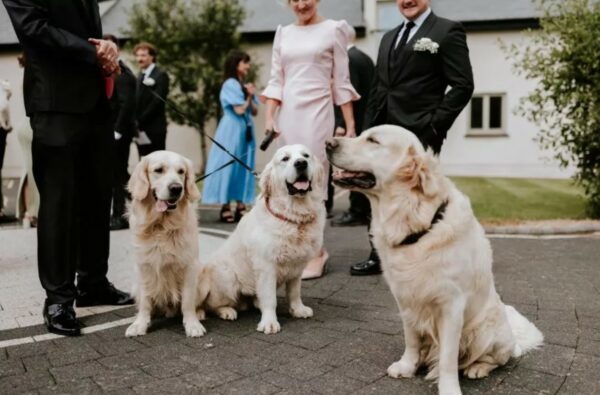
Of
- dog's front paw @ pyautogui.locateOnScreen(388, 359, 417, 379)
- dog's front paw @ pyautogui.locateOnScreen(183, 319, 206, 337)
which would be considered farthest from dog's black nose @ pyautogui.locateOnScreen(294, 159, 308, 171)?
dog's front paw @ pyautogui.locateOnScreen(388, 359, 417, 379)

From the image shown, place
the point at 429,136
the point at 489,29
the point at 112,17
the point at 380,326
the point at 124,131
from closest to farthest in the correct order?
the point at 380,326 → the point at 429,136 → the point at 124,131 → the point at 489,29 → the point at 112,17

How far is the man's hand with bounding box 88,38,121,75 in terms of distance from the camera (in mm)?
3895

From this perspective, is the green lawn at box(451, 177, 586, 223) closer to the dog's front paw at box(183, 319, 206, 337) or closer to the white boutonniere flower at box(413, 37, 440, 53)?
the white boutonniere flower at box(413, 37, 440, 53)

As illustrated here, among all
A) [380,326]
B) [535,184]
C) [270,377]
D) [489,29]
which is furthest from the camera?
[489,29]

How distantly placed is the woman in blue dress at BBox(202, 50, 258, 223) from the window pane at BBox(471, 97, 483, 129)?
11.7 m

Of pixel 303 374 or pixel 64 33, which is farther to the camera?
pixel 64 33

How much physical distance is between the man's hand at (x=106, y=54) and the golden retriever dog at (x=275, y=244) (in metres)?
1.28

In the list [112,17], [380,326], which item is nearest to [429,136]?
[380,326]

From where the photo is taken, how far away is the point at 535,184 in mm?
15141

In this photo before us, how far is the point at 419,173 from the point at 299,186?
143 cm

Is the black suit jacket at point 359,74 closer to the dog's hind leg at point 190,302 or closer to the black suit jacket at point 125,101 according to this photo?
the black suit jacket at point 125,101

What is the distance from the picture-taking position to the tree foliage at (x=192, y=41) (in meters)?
17.9

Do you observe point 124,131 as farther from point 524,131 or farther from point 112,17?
point 112,17

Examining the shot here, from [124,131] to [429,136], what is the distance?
15.3 feet
